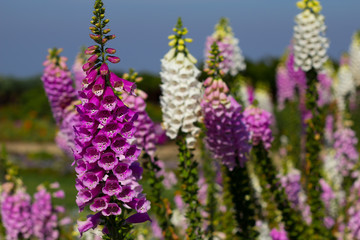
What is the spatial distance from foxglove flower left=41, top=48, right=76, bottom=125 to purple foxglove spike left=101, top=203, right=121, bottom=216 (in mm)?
3288

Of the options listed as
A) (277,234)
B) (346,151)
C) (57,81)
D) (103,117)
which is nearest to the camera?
(103,117)

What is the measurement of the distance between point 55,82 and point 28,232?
183 cm

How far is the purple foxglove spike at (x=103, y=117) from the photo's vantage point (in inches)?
117

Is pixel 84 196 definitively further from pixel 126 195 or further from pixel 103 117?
pixel 103 117

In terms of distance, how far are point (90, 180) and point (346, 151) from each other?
676cm

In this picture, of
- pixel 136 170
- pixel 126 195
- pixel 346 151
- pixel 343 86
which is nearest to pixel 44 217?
pixel 136 170

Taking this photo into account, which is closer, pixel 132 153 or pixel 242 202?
pixel 132 153

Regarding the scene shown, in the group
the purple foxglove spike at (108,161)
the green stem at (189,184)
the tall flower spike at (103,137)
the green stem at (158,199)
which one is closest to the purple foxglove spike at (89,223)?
the tall flower spike at (103,137)

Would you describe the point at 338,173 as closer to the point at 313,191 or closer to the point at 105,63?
the point at 313,191

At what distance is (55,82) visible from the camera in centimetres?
612

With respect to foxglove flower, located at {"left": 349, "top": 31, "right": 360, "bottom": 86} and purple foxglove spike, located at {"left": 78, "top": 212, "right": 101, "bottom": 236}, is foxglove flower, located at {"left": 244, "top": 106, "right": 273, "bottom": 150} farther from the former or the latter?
foxglove flower, located at {"left": 349, "top": 31, "right": 360, "bottom": 86}

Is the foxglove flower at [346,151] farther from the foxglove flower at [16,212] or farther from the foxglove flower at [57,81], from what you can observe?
the foxglove flower at [16,212]

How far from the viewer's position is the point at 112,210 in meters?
3.15

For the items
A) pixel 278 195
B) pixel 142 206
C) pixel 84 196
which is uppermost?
pixel 84 196
